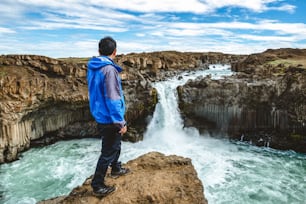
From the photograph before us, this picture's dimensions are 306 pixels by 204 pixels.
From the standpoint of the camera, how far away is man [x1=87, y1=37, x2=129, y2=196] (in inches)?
199

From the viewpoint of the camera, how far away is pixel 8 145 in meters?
17.2

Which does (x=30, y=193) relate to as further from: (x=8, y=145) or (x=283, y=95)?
(x=283, y=95)

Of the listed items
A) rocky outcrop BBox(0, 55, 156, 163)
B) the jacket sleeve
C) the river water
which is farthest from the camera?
rocky outcrop BBox(0, 55, 156, 163)

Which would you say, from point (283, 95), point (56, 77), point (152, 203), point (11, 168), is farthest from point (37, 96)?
point (283, 95)

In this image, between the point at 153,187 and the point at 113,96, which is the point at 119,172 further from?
the point at 113,96

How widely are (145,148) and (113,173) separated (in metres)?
13.7

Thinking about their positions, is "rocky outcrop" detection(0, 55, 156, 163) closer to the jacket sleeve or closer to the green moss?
the green moss

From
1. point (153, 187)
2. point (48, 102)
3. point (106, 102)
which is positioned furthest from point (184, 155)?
point (106, 102)

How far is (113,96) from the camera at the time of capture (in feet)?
16.5

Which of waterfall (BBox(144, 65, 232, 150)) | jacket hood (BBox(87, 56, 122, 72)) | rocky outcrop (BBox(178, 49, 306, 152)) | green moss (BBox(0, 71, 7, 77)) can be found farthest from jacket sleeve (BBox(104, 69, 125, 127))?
rocky outcrop (BBox(178, 49, 306, 152))

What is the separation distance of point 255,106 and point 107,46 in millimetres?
17028

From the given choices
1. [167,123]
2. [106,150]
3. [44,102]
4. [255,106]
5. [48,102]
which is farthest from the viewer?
[167,123]

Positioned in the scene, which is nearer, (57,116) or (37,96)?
(37,96)

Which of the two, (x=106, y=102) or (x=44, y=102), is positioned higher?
(x=106, y=102)
